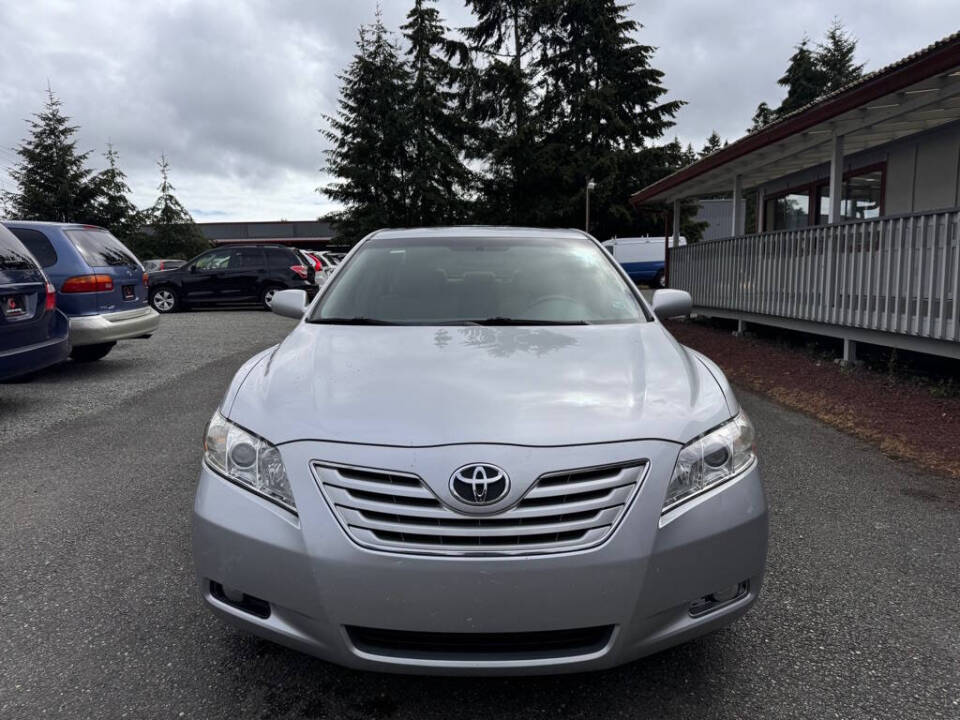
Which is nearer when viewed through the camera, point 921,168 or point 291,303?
point 291,303

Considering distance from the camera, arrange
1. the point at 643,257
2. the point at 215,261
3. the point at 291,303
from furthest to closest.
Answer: the point at 643,257 < the point at 215,261 < the point at 291,303

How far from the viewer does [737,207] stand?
50.5 ft

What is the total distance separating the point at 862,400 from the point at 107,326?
26.7ft

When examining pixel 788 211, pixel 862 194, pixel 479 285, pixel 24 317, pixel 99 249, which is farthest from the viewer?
pixel 788 211

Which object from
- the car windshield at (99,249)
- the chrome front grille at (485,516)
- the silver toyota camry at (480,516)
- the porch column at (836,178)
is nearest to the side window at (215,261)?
the car windshield at (99,249)

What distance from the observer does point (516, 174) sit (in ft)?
124

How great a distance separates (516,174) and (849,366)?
31.1m

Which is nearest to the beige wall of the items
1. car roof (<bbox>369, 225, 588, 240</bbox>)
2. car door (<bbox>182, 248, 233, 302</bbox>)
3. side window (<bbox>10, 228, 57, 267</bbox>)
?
car roof (<bbox>369, 225, 588, 240</bbox>)

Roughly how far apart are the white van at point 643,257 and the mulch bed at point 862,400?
18600 millimetres

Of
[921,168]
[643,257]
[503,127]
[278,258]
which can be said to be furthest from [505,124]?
[921,168]

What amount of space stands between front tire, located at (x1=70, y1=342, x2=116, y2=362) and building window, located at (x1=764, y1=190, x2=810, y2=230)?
12953 millimetres

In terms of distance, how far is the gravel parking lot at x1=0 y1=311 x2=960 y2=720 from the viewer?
2.24 m

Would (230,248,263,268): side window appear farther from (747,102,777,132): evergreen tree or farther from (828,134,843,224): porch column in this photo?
(747,102,777,132): evergreen tree

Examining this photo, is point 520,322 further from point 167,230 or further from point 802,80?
point 802,80
